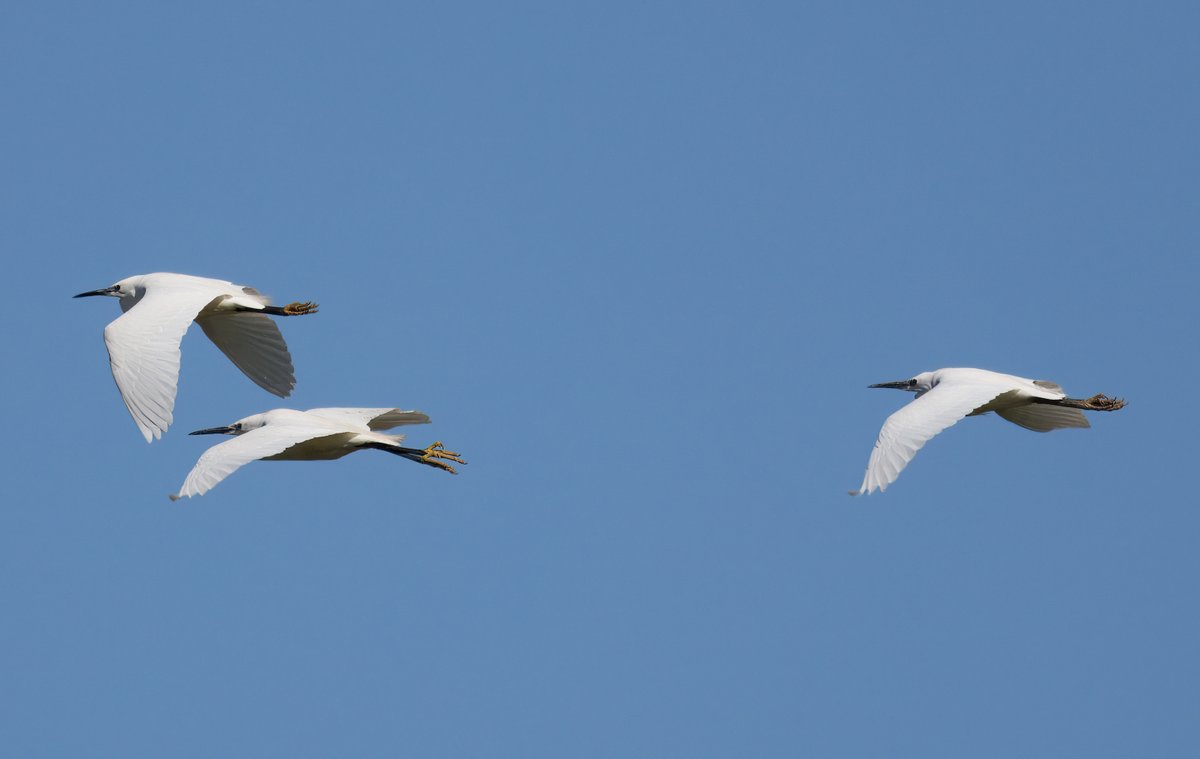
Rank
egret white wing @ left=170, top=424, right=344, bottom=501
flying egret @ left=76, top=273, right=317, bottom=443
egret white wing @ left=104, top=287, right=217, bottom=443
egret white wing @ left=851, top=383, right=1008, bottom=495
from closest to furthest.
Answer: egret white wing @ left=170, top=424, right=344, bottom=501 < egret white wing @ left=851, top=383, right=1008, bottom=495 < egret white wing @ left=104, top=287, right=217, bottom=443 < flying egret @ left=76, top=273, right=317, bottom=443

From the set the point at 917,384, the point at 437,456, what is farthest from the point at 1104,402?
the point at 437,456

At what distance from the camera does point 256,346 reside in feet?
75.7

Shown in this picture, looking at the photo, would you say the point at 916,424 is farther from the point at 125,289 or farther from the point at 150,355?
the point at 125,289

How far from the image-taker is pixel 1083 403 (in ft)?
72.6

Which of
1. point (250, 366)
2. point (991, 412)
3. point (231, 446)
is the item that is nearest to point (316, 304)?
point (250, 366)

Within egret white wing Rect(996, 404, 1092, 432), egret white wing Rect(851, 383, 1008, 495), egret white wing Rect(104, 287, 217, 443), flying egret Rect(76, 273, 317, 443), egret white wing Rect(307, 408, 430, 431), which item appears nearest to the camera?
egret white wing Rect(851, 383, 1008, 495)

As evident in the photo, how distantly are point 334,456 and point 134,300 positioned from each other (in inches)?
160

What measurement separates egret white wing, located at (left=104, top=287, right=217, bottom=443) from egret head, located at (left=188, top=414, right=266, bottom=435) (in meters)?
1.26

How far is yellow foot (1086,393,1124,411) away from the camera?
22.1 meters

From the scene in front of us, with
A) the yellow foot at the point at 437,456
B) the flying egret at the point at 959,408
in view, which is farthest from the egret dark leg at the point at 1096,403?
the yellow foot at the point at 437,456

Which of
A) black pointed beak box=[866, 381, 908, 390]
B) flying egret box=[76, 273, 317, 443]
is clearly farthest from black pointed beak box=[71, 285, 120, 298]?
black pointed beak box=[866, 381, 908, 390]

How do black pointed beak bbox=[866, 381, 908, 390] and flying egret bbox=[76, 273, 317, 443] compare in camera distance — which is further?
black pointed beak bbox=[866, 381, 908, 390]

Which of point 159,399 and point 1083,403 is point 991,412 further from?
point 159,399

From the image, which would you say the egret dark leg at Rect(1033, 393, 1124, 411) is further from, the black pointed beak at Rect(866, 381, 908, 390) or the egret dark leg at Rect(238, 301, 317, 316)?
the egret dark leg at Rect(238, 301, 317, 316)
